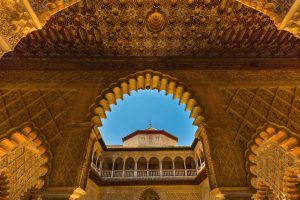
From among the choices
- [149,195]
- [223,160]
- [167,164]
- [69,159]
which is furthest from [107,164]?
[223,160]

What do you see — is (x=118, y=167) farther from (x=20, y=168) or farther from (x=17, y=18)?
(x=17, y=18)

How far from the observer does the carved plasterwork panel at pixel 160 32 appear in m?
3.64

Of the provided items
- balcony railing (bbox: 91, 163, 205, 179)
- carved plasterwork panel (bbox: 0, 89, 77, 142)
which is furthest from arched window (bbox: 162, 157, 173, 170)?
carved plasterwork panel (bbox: 0, 89, 77, 142)

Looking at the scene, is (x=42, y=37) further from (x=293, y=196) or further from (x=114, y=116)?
(x=114, y=116)

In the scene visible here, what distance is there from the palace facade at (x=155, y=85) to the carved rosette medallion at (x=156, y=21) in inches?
0.6

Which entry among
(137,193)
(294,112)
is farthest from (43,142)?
(137,193)

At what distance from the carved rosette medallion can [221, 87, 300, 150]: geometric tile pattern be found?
158 centimetres

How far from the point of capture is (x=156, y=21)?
3.82m

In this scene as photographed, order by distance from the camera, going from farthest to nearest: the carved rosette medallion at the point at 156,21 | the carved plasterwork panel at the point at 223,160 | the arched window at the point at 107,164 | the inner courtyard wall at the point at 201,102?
the arched window at the point at 107,164, the carved rosette medallion at the point at 156,21, the inner courtyard wall at the point at 201,102, the carved plasterwork panel at the point at 223,160

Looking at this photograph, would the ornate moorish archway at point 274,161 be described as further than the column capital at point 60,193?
Yes

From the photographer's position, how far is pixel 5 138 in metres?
3.18

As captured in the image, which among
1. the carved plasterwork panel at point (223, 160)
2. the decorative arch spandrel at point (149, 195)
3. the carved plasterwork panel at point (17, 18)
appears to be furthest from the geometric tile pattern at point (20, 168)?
the decorative arch spandrel at point (149, 195)

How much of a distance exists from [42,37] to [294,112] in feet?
14.4

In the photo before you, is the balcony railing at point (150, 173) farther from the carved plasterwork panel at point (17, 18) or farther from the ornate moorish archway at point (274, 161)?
the carved plasterwork panel at point (17, 18)
